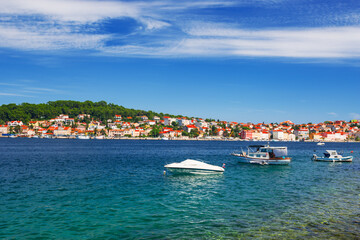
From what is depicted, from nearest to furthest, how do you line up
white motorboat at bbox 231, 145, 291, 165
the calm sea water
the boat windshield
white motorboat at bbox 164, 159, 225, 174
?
the calm sea water → white motorboat at bbox 164, 159, 225, 174 → white motorboat at bbox 231, 145, 291, 165 → the boat windshield

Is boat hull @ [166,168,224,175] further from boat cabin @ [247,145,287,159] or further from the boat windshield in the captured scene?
the boat windshield

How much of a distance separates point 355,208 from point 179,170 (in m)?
17.7

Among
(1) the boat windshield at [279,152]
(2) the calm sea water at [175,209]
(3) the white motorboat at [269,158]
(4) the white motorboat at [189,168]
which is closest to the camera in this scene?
(2) the calm sea water at [175,209]

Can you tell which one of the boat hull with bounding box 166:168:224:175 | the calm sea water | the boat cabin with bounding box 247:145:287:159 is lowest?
the calm sea water

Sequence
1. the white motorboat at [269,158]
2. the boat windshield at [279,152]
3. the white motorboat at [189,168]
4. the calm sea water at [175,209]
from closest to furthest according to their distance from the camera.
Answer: the calm sea water at [175,209], the white motorboat at [189,168], the white motorboat at [269,158], the boat windshield at [279,152]

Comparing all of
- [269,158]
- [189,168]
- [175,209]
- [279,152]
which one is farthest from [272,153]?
[175,209]

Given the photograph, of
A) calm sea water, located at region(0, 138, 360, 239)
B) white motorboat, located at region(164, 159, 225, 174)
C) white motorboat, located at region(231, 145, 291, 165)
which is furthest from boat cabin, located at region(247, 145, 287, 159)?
calm sea water, located at region(0, 138, 360, 239)

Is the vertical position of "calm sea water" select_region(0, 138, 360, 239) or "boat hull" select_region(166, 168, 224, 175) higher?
"boat hull" select_region(166, 168, 224, 175)

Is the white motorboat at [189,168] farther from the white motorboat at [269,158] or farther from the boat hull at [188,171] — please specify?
the white motorboat at [269,158]

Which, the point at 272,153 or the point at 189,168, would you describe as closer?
the point at 189,168

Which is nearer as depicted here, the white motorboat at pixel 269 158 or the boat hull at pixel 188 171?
the boat hull at pixel 188 171

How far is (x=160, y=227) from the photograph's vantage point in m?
15.4

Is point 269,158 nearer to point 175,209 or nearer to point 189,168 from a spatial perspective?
point 189,168

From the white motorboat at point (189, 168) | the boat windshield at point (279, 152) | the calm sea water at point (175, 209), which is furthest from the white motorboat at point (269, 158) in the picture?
the calm sea water at point (175, 209)
